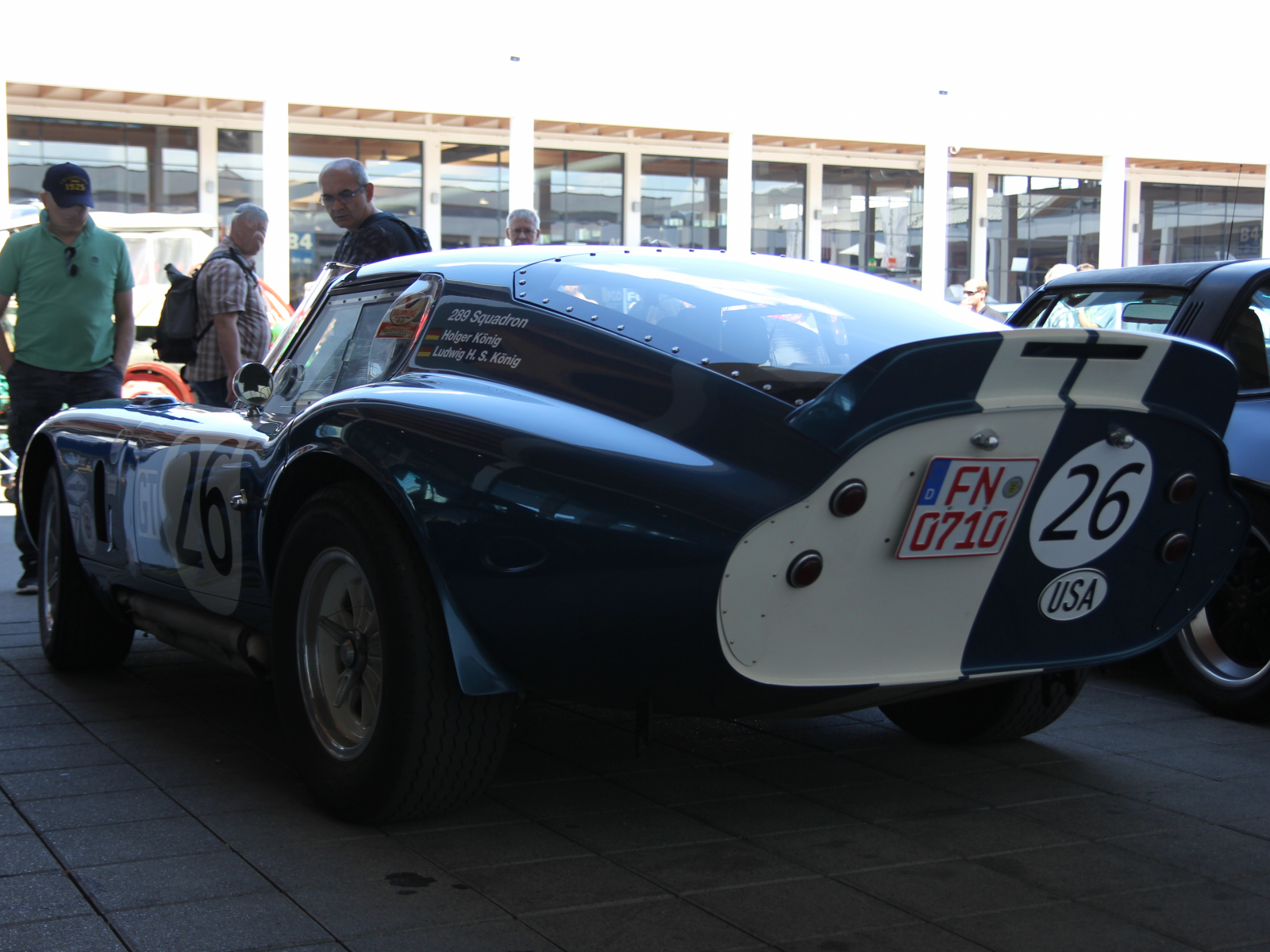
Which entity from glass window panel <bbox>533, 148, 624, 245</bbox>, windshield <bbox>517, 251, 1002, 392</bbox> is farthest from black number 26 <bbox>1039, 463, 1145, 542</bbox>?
glass window panel <bbox>533, 148, 624, 245</bbox>

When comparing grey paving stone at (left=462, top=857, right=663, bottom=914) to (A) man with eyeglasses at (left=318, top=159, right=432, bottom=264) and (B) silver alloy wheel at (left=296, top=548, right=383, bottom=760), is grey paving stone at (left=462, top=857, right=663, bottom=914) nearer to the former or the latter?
(B) silver alloy wheel at (left=296, top=548, right=383, bottom=760)

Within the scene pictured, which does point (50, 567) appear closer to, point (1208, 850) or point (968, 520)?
point (968, 520)

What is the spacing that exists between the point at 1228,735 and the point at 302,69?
2274cm

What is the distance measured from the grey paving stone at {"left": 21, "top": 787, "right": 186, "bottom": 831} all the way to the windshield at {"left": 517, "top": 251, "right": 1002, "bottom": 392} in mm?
1534

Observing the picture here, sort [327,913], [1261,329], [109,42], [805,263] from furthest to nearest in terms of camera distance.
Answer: [109,42] < [1261,329] < [805,263] < [327,913]

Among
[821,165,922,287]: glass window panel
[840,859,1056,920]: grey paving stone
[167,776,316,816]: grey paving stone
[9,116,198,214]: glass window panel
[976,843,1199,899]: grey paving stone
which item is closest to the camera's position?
[840,859,1056,920]: grey paving stone

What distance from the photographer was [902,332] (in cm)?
338

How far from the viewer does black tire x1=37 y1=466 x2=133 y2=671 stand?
4.91 metres

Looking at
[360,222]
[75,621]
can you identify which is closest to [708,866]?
[75,621]

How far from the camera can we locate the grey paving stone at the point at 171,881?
2.77 metres

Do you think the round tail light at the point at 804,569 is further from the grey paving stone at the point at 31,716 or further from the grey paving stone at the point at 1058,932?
the grey paving stone at the point at 31,716

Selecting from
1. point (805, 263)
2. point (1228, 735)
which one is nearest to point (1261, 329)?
point (1228, 735)

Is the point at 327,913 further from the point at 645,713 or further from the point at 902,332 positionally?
the point at 902,332

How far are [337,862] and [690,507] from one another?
1.12 metres
